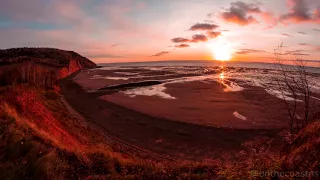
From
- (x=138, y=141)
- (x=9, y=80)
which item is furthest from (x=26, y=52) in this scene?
(x=138, y=141)

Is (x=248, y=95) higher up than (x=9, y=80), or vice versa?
(x=9, y=80)

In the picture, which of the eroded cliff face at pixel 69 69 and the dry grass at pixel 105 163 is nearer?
the dry grass at pixel 105 163

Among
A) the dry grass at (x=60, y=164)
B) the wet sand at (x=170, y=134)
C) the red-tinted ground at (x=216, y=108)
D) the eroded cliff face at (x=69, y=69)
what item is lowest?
the wet sand at (x=170, y=134)

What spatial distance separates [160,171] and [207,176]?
1.57 meters

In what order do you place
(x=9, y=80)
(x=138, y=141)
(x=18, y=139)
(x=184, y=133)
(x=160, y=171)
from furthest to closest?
(x=9, y=80), (x=184, y=133), (x=138, y=141), (x=18, y=139), (x=160, y=171)

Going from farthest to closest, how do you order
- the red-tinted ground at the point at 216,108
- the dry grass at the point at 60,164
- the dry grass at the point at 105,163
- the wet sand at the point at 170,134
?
1. the red-tinted ground at the point at 216,108
2. the wet sand at the point at 170,134
3. the dry grass at the point at 60,164
4. the dry grass at the point at 105,163

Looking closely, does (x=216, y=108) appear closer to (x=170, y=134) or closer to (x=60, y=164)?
(x=170, y=134)

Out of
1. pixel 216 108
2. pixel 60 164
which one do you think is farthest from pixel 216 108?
pixel 60 164

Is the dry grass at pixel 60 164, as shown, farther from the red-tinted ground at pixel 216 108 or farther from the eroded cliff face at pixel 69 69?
the eroded cliff face at pixel 69 69

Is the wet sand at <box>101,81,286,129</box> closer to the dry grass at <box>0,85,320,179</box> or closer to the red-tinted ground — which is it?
the red-tinted ground

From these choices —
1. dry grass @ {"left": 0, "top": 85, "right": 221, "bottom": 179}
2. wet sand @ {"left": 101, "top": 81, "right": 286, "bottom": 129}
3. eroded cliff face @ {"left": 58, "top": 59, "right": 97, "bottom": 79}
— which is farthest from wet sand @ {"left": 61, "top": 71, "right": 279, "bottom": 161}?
eroded cliff face @ {"left": 58, "top": 59, "right": 97, "bottom": 79}

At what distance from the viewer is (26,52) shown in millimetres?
93438

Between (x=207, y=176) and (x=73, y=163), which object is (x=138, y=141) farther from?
(x=207, y=176)

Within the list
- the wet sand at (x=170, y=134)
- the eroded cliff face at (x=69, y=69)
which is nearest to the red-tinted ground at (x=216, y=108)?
the wet sand at (x=170, y=134)
